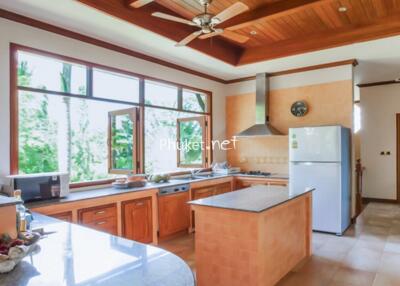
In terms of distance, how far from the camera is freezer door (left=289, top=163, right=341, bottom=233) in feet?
14.9

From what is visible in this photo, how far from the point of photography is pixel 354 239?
169 inches

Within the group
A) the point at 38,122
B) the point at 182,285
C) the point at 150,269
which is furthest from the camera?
the point at 38,122

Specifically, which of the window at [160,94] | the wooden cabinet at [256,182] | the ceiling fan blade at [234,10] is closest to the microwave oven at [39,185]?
the window at [160,94]

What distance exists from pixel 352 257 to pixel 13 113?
4183mm

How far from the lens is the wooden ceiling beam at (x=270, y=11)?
3.30 m

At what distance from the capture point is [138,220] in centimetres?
374

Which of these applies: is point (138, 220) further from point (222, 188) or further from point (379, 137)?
point (379, 137)

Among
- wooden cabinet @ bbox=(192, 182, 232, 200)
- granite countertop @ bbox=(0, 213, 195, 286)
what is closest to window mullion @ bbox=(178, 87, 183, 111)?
wooden cabinet @ bbox=(192, 182, 232, 200)

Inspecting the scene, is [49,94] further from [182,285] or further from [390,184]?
[390,184]

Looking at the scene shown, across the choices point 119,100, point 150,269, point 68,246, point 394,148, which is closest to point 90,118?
point 119,100

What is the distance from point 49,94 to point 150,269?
118 inches

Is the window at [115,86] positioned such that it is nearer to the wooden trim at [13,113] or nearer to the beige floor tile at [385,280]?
the wooden trim at [13,113]

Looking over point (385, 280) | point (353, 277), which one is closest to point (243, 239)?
point (353, 277)

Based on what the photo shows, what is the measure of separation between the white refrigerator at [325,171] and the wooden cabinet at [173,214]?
1681 mm
